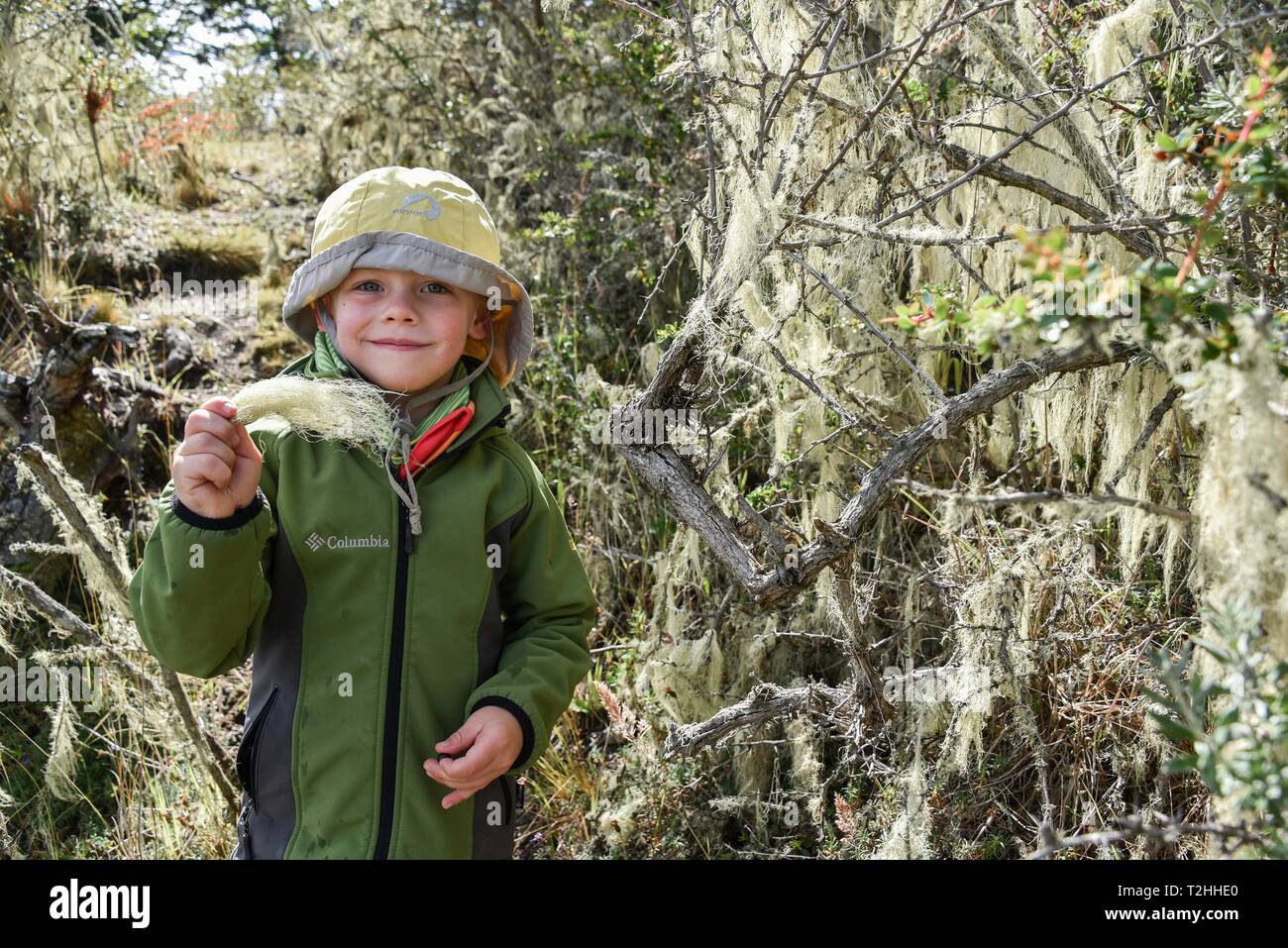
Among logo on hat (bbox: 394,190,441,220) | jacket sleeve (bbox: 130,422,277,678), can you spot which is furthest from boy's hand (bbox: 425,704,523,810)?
logo on hat (bbox: 394,190,441,220)

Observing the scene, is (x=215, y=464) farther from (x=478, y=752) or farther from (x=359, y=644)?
(x=478, y=752)

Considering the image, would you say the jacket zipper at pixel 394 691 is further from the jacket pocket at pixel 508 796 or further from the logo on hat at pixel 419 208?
the logo on hat at pixel 419 208

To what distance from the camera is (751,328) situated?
2.65 meters

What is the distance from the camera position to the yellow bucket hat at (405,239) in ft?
6.86

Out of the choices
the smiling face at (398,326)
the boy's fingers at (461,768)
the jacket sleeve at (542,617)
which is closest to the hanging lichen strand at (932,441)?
the jacket sleeve at (542,617)

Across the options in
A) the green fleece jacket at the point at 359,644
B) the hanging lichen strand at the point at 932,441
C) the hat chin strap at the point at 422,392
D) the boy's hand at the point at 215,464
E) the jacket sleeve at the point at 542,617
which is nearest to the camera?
the boy's hand at the point at 215,464

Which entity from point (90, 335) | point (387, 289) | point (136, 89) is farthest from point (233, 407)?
point (136, 89)

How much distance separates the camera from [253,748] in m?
1.97

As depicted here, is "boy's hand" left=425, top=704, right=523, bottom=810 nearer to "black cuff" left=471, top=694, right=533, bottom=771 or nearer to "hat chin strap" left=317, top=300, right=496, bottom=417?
"black cuff" left=471, top=694, right=533, bottom=771

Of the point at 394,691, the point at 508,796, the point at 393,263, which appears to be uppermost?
the point at 393,263

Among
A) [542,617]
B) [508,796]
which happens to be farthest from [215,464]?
[508,796]

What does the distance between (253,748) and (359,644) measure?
27cm

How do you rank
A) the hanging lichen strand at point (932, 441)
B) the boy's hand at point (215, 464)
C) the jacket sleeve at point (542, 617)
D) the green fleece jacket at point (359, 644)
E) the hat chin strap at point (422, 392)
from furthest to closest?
the hanging lichen strand at point (932, 441) → the hat chin strap at point (422, 392) → the jacket sleeve at point (542, 617) → the green fleece jacket at point (359, 644) → the boy's hand at point (215, 464)

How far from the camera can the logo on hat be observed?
83.8 inches
